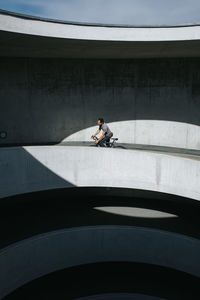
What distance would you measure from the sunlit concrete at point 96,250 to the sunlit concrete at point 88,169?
228 centimetres

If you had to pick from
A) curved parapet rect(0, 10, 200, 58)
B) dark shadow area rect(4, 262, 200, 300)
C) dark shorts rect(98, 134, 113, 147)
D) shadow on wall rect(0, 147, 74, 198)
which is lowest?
dark shadow area rect(4, 262, 200, 300)

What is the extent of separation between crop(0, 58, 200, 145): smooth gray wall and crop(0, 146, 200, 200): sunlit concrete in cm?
391

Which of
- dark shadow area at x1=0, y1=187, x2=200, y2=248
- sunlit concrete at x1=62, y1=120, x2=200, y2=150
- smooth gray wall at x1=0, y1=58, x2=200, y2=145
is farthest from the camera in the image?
sunlit concrete at x1=62, y1=120, x2=200, y2=150

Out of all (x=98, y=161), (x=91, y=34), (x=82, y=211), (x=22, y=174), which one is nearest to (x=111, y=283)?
(x=82, y=211)

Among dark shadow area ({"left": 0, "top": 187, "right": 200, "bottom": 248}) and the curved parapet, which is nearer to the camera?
the curved parapet

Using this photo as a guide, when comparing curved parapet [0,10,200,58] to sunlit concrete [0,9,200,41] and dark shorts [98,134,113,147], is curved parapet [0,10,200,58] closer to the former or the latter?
sunlit concrete [0,9,200,41]

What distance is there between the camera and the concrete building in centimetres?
909

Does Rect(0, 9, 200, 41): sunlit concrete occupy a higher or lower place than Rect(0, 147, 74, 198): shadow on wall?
higher

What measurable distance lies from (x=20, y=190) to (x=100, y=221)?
4.01 m

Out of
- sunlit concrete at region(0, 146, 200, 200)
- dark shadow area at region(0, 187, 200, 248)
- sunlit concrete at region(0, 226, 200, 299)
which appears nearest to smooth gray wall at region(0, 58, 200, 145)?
dark shadow area at region(0, 187, 200, 248)

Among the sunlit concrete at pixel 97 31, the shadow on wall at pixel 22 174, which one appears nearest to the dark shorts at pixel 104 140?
the shadow on wall at pixel 22 174

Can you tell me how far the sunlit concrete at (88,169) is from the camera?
30.1 ft

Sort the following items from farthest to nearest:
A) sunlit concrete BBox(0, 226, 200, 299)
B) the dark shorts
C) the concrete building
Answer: the dark shorts → sunlit concrete BBox(0, 226, 200, 299) → the concrete building

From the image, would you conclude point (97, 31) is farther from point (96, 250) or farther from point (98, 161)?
point (96, 250)
